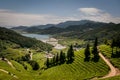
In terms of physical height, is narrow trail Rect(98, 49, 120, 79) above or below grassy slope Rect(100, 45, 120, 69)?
below

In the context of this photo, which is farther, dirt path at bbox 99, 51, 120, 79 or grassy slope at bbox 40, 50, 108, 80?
grassy slope at bbox 40, 50, 108, 80

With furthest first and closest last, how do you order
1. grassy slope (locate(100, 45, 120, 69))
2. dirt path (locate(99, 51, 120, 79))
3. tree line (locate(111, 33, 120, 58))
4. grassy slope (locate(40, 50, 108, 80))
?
1. tree line (locate(111, 33, 120, 58))
2. grassy slope (locate(100, 45, 120, 69))
3. grassy slope (locate(40, 50, 108, 80))
4. dirt path (locate(99, 51, 120, 79))

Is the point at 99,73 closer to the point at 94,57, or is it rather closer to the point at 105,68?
the point at 105,68

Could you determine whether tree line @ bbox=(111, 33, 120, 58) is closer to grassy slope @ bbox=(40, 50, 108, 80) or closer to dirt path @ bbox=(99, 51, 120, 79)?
dirt path @ bbox=(99, 51, 120, 79)

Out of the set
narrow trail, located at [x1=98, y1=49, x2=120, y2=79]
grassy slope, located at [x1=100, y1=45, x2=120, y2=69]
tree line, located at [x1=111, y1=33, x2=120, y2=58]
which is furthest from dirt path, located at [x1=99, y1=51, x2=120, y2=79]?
tree line, located at [x1=111, y1=33, x2=120, y2=58]

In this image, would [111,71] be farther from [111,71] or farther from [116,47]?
[116,47]

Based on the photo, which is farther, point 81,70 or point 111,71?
point 81,70

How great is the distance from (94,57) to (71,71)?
59.4 ft

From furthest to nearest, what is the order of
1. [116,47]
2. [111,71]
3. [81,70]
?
1. [116,47]
2. [81,70]
3. [111,71]

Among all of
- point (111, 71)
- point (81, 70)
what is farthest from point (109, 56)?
point (81, 70)

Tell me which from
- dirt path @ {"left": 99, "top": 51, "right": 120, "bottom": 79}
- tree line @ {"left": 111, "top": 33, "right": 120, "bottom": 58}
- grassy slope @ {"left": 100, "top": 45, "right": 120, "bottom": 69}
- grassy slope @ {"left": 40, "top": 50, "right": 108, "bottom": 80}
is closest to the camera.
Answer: dirt path @ {"left": 99, "top": 51, "right": 120, "bottom": 79}

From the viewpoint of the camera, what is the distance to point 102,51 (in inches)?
5059

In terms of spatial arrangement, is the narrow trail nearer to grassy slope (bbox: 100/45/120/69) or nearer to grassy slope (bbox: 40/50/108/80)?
grassy slope (bbox: 40/50/108/80)

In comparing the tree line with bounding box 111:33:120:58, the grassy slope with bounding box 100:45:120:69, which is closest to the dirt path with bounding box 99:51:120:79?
the grassy slope with bounding box 100:45:120:69
